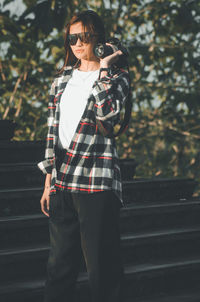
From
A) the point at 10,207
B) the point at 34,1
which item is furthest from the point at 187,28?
the point at 10,207

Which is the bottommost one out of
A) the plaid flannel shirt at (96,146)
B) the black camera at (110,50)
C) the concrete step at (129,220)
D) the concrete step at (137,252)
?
the concrete step at (137,252)

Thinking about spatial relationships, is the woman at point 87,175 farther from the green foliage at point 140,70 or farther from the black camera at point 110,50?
the green foliage at point 140,70

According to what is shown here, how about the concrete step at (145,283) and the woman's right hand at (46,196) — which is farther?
the concrete step at (145,283)

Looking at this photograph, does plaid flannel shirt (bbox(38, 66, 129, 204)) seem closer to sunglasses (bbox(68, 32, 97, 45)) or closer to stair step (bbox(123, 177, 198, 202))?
sunglasses (bbox(68, 32, 97, 45))

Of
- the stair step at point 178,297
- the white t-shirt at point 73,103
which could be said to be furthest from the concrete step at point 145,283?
the white t-shirt at point 73,103

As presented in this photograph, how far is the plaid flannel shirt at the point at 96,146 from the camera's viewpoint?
1850 mm

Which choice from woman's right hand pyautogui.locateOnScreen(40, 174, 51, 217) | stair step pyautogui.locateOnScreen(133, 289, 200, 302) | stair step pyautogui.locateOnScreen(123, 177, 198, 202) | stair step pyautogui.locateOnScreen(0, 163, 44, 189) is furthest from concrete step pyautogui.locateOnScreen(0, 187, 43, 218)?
woman's right hand pyautogui.locateOnScreen(40, 174, 51, 217)

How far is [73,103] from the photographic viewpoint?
2004 millimetres

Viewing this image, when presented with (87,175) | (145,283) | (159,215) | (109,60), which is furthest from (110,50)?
(159,215)

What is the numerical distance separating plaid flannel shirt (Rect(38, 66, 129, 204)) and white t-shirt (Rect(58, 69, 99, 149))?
48mm

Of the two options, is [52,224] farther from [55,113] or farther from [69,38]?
[69,38]

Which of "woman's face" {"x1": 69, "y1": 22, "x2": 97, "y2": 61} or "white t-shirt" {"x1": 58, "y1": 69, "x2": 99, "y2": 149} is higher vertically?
"woman's face" {"x1": 69, "y1": 22, "x2": 97, "y2": 61}

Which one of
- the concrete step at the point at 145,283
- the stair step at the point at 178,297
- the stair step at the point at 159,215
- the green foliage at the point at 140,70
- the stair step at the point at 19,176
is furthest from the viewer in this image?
the green foliage at the point at 140,70

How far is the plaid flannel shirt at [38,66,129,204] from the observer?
185 cm
